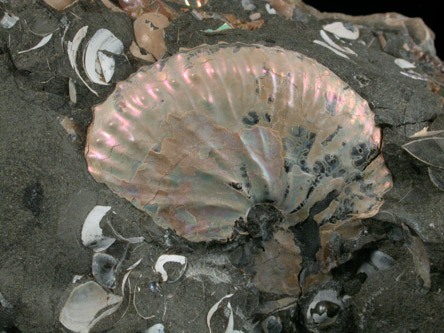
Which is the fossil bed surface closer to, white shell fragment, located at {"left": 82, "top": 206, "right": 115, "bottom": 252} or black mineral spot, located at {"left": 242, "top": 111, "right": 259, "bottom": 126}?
white shell fragment, located at {"left": 82, "top": 206, "right": 115, "bottom": 252}

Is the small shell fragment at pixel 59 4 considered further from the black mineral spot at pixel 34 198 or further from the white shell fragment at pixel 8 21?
the black mineral spot at pixel 34 198

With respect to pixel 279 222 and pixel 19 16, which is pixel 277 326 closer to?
pixel 279 222

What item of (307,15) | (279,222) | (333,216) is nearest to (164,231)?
(279,222)

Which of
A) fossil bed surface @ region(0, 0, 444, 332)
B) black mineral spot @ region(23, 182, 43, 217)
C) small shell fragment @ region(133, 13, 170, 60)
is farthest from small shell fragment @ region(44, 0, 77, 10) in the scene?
black mineral spot @ region(23, 182, 43, 217)

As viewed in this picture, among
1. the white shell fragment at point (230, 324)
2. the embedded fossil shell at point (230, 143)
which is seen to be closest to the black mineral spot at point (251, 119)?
the embedded fossil shell at point (230, 143)

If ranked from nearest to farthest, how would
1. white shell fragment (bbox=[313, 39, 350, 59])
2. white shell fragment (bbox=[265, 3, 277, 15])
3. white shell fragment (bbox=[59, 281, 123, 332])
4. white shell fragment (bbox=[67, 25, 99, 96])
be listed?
white shell fragment (bbox=[59, 281, 123, 332]) → white shell fragment (bbox=[67, 25, 99, 96]) → white shell fragment (bbox=[313, 39, 350, 59]) → white shell fragment (bbox=[265, 3, 277, 15])
